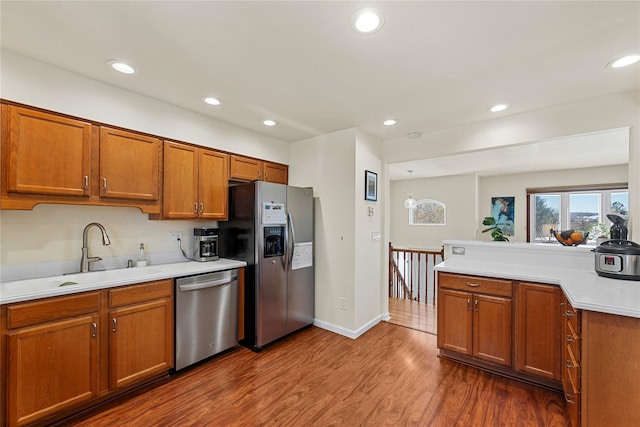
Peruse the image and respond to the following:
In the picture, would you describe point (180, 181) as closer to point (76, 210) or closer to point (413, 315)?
point (76, 210)

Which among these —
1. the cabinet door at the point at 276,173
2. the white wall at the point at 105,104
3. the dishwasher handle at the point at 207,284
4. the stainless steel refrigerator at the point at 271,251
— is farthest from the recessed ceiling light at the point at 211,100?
the dishwasher handle at the point at 207,284

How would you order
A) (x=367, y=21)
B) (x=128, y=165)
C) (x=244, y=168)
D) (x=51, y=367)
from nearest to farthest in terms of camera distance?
(x=367, y=21) < (x=51, y=367) < (x=128, y=165) < (x=244, y=168)

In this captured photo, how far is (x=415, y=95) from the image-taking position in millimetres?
2504

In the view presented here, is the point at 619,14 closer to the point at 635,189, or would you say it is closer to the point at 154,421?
the point at 635,189

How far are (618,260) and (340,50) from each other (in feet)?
8.43

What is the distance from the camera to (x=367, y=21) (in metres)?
1.58

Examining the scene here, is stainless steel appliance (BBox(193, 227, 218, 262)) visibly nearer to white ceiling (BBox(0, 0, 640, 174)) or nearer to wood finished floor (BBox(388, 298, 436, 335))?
white ceiling (BBox(0, 0, 640, 174))

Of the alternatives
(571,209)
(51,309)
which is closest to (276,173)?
(51,309)

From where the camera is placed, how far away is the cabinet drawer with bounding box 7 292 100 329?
170 cm

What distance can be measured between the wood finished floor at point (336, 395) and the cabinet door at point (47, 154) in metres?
1.67

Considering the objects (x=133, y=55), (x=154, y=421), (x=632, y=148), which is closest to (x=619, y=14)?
(x=632, y=148)

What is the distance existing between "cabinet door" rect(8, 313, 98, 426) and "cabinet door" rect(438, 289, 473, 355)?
9.57 ft

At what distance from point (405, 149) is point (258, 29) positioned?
253 cm

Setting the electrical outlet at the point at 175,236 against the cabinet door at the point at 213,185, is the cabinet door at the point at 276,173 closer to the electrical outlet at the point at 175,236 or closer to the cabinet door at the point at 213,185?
the cabinet door at the point at 213,185
